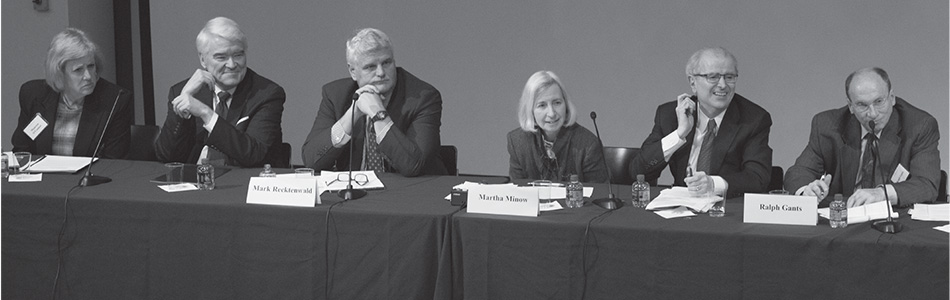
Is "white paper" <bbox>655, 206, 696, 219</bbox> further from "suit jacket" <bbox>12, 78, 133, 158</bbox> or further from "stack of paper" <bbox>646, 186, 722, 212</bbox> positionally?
"suit jacket" <bbox>12, 78, 133, 158</bbox>

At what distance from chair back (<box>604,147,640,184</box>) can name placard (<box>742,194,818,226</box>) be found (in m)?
1.13

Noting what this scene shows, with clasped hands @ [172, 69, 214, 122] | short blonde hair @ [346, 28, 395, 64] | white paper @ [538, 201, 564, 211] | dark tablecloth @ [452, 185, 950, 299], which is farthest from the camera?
Answer: clasped hands @ [172, 69, 214, 122]

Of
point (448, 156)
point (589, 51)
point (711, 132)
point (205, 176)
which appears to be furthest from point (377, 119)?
point (589, 51)

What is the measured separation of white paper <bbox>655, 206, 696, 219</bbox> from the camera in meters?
→ 2.57

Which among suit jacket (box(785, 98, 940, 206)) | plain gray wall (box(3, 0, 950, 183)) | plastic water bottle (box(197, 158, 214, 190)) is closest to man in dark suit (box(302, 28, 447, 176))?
plastic water bottle (box(197, 158, 214, 190))

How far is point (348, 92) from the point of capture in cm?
366

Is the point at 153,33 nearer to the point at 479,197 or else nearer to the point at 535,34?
the point at 535,34

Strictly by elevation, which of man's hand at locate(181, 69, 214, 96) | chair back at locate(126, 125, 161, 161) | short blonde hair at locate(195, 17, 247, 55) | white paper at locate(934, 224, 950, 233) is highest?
short blonde hair at locate(195, 17, 247, 55)

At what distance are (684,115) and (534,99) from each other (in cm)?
53

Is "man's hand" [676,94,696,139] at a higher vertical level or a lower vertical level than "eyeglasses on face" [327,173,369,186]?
higher

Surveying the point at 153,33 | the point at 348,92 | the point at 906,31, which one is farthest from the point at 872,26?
the point at 153,33

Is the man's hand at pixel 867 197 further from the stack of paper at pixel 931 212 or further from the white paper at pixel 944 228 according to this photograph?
the white paper at pixel 944 228

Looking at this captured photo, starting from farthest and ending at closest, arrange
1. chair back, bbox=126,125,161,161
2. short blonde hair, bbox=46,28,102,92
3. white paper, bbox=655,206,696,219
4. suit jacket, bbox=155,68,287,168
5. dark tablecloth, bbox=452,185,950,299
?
chair back, bbox=126,125,161,161 < short blonde hair, bbox=46,28,102,92 < suit jacket, bbox=155,68,287,168 < white paper, bbox=655,206,696,219 < dark tablecloth, bbox=452,185,950,299

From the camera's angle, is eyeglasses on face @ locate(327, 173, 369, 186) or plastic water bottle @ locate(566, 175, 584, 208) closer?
plastic water bottle @ locate(566, 175, 584, 208)
